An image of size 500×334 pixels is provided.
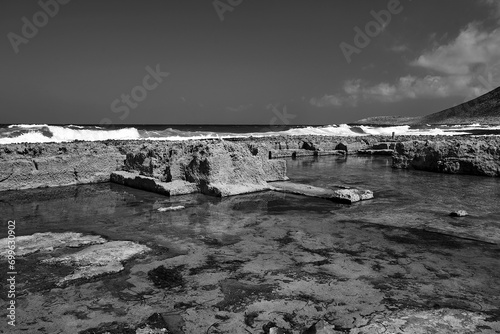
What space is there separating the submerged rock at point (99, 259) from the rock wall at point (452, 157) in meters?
10.2

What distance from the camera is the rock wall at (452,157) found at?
36.1 ft

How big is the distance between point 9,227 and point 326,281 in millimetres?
4405

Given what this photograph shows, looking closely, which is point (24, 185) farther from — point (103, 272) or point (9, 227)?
point (103, 272)

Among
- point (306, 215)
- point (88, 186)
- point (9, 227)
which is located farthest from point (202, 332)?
point (88, 186)

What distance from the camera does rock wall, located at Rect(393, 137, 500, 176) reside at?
11000 millimetres

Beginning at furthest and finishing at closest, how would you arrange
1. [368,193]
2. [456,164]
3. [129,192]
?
[456,164], [129,192], [368,193]

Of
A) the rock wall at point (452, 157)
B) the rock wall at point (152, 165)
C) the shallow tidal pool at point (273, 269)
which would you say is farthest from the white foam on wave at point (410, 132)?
the shallow tidal pool at point (273, 269)

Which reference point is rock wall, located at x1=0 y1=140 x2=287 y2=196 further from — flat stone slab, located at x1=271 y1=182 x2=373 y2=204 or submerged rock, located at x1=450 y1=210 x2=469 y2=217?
submerged rock, located at x1=450 y1=210 x2=469 y2=217

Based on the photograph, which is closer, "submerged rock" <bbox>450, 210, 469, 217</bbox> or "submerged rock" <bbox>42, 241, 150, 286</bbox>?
"submerged rock" <bbox>42, 241, 150, 286</bbox>

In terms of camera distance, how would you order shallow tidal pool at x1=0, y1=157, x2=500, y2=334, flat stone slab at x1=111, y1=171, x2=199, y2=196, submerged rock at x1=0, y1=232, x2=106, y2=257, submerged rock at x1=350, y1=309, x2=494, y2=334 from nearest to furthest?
submerged rock at x1=350, y1=309, x2=494, y2=334
shallow tidal pool at x1=0, y1=157, x2=500, y2=334
submerged rock at x1=0, y1=232, x2=106, y2=257
flat stone slab at x1=111, y1=171, x2=199, y2=196

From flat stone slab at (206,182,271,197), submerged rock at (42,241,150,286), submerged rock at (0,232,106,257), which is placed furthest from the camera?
flat stone slab at (206,182,271,197)

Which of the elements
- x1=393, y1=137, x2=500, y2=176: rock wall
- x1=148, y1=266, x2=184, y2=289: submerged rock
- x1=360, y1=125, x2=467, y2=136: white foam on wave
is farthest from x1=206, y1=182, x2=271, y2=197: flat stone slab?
x1=360, y1=125, x2=467, y2=136: white foam on wave

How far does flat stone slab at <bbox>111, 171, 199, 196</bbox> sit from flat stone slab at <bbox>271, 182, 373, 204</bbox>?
1.85 meters

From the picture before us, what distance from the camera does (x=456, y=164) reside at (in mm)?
11492
